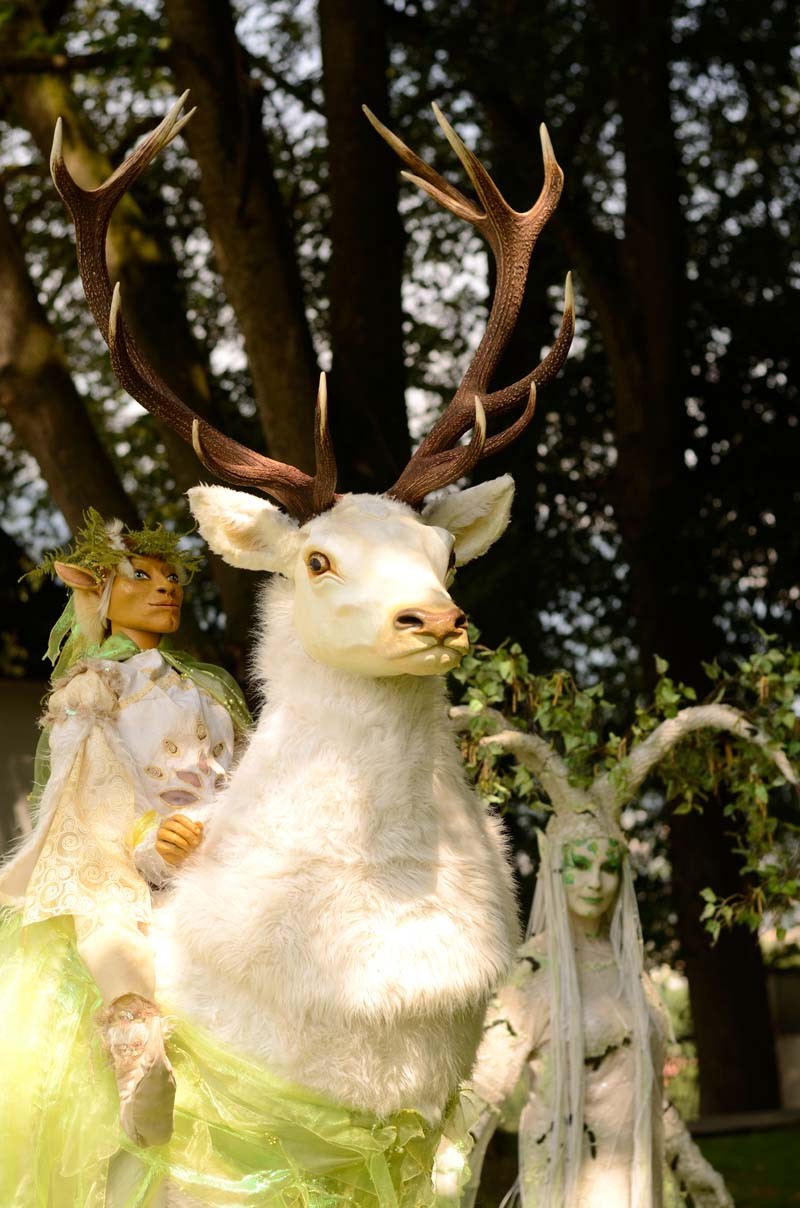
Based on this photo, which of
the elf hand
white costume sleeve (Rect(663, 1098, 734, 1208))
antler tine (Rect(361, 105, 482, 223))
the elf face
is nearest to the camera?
the elf hand

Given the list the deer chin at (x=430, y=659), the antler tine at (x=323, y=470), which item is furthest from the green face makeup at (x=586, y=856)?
the deer chin at (x=430, y=659)

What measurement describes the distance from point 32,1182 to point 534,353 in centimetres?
728

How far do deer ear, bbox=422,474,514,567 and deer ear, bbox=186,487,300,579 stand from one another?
12.5 inches

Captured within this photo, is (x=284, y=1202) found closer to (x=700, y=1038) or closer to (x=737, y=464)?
(x=700, y=1038)

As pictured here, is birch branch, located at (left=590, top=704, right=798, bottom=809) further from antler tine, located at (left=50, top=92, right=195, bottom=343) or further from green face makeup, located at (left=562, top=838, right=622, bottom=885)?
antler tine, located at (left=50, top=92, right=195, bottom=343)

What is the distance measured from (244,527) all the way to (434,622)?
0.59 metres

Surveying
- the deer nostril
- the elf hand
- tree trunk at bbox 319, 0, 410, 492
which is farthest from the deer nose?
tree trunk at bbox 319, 0, 410, 492

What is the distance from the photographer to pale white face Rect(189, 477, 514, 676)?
9.92 feet

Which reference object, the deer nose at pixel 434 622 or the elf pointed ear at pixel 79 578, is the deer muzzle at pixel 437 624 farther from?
the elf pointed ear at pixel 79 578

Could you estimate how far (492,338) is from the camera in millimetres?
3746

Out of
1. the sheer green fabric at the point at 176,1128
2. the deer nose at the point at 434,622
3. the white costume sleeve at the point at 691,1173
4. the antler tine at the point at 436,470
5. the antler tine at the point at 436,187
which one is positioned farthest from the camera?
the white costume sleeve at the point at 691,1173

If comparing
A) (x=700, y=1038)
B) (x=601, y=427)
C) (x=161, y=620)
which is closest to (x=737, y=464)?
(x=601, y=427)

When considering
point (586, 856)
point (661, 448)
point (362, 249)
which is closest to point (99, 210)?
point (586, 856)

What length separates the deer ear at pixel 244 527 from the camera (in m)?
3.34
